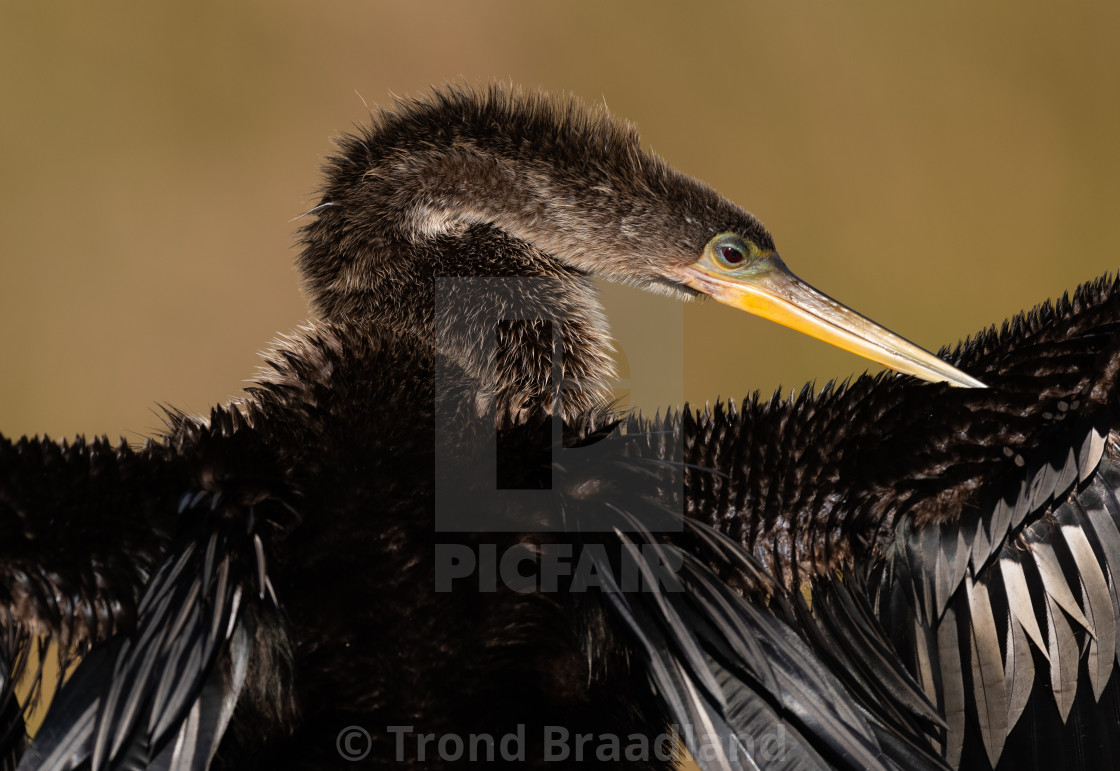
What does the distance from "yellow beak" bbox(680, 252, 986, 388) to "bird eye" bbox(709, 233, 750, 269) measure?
0.04 feet

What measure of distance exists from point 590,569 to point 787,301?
671 mm

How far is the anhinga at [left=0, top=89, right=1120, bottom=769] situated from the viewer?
0.85 metres

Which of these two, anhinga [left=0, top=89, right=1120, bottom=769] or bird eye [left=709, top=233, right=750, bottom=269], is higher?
bird eye [left=709, top=233, right=750, bottom=269]

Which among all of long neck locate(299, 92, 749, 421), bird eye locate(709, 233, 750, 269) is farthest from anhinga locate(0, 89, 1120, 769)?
bird eye locate(709, 233, 750, 269)

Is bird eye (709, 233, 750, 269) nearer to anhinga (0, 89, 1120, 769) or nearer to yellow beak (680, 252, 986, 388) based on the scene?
yellow beak (680, 252, 986, 388)

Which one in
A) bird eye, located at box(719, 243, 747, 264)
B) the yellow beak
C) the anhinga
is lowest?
the anhinga

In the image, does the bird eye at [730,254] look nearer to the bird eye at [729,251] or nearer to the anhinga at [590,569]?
the bird eye at [729,251]

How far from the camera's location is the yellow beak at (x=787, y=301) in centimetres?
138

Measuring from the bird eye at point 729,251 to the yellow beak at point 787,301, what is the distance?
0.01m

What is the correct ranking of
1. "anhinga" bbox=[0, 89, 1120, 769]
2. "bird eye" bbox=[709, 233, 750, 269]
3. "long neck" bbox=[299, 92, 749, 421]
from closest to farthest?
"anhinga" bbox=[0, 89, 1120, 769] → "long neck" bbox=[299, 92, 749, 421] → "bird eye" bbox=[709, 233, 750, 269]

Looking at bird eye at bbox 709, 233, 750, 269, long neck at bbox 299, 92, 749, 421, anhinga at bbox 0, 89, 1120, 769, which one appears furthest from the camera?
bird eye at bbox 709, 233, 750, 269

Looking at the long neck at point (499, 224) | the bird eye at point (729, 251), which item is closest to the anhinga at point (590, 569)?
the long neck at point (499, 224)

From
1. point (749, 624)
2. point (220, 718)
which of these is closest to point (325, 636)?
point (220, 718)

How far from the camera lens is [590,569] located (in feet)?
2.97
